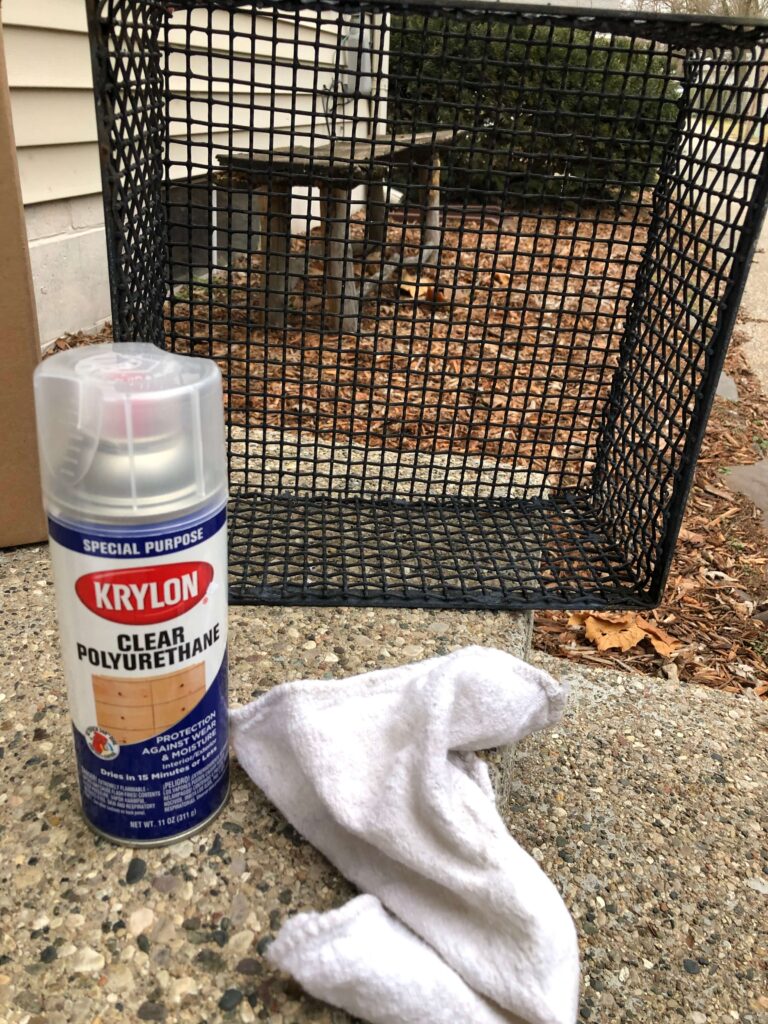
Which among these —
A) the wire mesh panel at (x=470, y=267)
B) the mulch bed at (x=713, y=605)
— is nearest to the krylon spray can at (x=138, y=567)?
the wire mesh panel at (x=470, y=267)

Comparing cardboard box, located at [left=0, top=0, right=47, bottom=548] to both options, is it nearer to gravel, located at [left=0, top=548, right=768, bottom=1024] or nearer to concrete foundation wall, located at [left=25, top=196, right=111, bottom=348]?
gravel, located at [left=0, top=548, right=768, bottom=1024]

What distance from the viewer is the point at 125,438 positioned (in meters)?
0.66

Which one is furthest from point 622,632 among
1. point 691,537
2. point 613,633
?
point 691,537

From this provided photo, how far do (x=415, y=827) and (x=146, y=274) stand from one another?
33.1 inches

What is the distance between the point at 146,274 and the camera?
47.6 inches

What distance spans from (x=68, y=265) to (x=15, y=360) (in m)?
1.66

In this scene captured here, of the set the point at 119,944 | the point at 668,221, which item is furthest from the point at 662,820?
the point at 668,221

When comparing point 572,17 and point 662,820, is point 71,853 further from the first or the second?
point 572,17

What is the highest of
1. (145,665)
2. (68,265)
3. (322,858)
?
(145,665)

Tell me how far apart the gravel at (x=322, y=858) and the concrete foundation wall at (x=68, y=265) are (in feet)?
4.88

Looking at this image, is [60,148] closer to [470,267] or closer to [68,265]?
[68,265]

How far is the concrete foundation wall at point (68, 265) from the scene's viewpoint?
8.38 ft

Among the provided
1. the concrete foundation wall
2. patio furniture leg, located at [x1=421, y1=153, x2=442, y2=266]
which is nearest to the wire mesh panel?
patio furniture leg, located at [x1=421, y1=153, x2=442, y2=266]

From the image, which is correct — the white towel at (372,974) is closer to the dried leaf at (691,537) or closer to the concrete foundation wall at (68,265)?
the dried leaf at (691,537)
